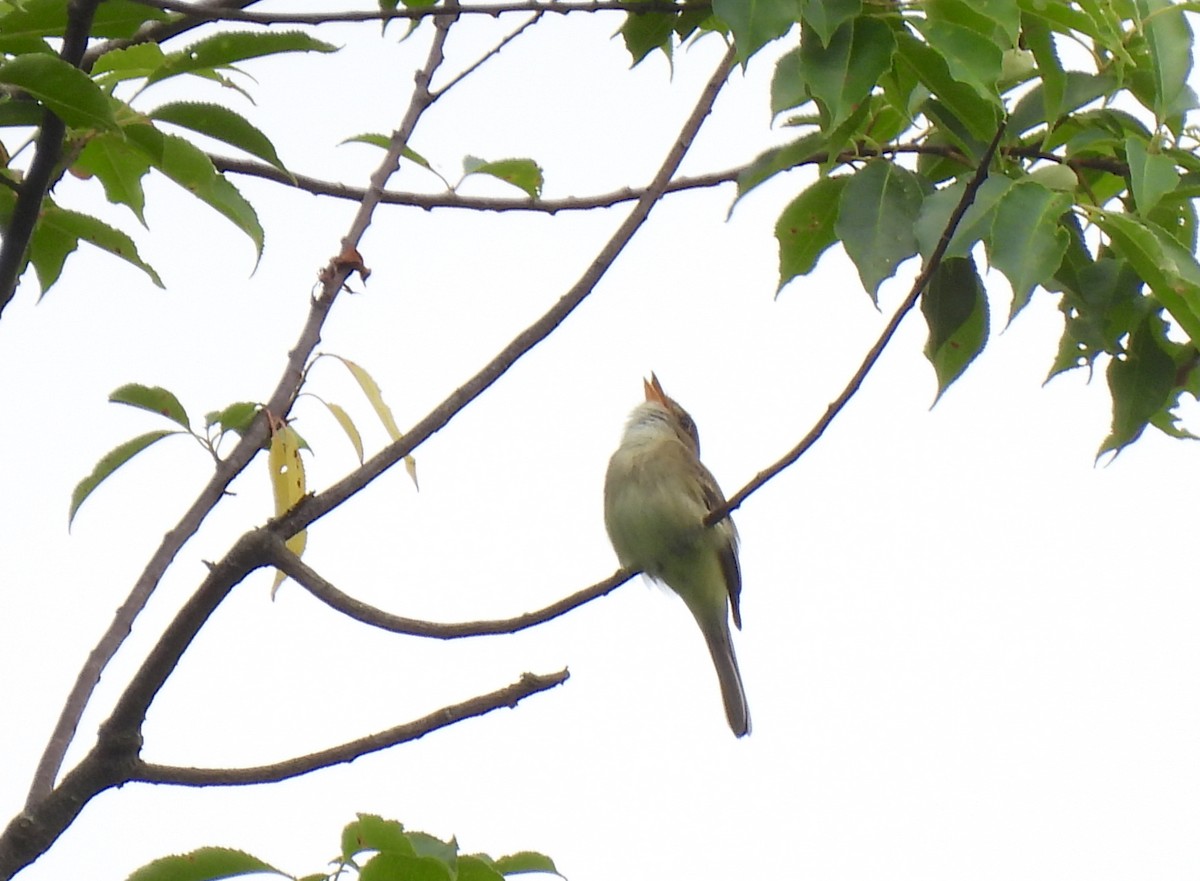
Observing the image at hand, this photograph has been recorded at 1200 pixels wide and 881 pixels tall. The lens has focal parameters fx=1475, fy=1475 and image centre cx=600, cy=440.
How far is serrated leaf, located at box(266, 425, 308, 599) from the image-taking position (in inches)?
96.4

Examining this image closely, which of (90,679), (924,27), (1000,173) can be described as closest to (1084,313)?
(1000,173)

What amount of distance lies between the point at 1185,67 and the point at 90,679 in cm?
219

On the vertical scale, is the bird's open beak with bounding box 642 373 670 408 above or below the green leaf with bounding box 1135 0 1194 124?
above

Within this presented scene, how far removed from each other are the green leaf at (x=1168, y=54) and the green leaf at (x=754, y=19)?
81 cm

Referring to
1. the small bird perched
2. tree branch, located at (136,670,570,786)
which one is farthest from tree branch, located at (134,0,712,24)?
the small bird perched

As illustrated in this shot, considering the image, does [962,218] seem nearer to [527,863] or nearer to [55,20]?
[527,863]

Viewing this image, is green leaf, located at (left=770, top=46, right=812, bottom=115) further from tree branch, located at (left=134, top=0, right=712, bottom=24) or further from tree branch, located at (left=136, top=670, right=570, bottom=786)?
tree branch, located at (left=136, top=670, right=570, bottom=786)

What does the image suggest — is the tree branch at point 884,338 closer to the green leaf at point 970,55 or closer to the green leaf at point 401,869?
the green leaf at point 970,55

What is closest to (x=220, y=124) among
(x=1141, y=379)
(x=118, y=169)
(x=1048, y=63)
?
(x=118, y=169)

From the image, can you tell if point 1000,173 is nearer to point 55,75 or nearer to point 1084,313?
point 1084,313

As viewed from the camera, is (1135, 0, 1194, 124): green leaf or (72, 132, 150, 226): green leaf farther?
(1135, 0, 1194, 124): green leaf

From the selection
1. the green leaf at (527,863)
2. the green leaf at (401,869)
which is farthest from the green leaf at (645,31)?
the green leaf at (401,869)

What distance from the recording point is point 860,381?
2.44 metres

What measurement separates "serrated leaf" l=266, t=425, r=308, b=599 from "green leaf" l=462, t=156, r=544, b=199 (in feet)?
3.48
